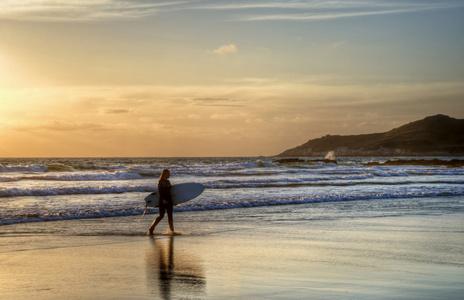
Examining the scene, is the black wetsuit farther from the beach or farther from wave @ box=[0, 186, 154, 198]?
wave @ box=[0, 186, 154, 198]

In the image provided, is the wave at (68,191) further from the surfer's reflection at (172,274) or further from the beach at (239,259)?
the surfer's reflection at (172,274)

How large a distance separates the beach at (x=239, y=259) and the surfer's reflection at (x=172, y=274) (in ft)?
0.06

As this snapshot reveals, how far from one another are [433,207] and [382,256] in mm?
11431

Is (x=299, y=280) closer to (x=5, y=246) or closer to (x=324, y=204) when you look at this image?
(x=5, y=246)

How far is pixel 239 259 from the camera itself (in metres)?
10.4

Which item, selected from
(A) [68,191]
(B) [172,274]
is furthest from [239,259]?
(A) [68,191]

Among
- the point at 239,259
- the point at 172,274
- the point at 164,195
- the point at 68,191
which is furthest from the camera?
the point at 68,191

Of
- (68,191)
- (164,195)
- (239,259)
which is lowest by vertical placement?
(239,259)

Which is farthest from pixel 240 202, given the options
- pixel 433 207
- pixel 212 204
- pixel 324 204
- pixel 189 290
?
pixel 189 290

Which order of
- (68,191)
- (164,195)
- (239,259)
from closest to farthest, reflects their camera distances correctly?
(239,259), (164,195), (68,191)

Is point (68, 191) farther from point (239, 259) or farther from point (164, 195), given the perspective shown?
point (239, 259)

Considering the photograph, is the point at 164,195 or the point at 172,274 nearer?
the point at 172,274

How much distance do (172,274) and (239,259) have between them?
1.68 meters

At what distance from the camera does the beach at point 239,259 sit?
794 cm
